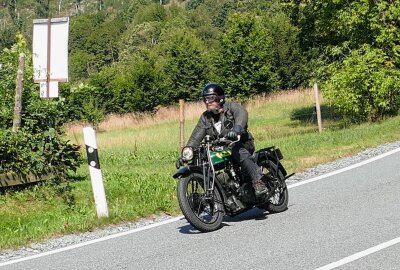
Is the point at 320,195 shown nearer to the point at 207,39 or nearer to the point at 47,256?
the point at 47,256

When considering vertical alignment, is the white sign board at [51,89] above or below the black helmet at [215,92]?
above

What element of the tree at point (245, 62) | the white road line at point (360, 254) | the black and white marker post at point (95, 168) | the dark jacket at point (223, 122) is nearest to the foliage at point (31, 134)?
the black and white marker post at point (95, 168)

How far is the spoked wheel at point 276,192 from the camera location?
27.8ft

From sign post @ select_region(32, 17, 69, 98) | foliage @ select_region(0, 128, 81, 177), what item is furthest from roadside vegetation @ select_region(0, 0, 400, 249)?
sign post @ select_region(32, 17, 69, 98)

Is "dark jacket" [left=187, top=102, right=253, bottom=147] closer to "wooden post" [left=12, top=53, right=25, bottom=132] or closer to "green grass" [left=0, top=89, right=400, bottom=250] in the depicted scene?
"green grass" [left=0, top=89, right=400, bottom=250]

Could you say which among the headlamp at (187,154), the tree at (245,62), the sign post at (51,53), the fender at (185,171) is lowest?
the fender at (185,171)

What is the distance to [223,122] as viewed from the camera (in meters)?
8.06

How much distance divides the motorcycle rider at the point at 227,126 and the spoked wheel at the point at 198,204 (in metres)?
0.52

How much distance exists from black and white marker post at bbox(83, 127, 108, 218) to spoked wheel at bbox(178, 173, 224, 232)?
5.05 feet

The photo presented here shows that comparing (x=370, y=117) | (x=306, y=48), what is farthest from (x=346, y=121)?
(x=306, y=48)

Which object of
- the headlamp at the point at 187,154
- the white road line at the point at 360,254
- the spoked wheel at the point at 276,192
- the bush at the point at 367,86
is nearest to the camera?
the white road line at the point at 360,254

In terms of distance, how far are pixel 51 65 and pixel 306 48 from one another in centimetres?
2505

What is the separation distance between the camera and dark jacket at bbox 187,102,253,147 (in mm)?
7973

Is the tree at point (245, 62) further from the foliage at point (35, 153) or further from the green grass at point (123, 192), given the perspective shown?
the foliage at point (35, 153)
